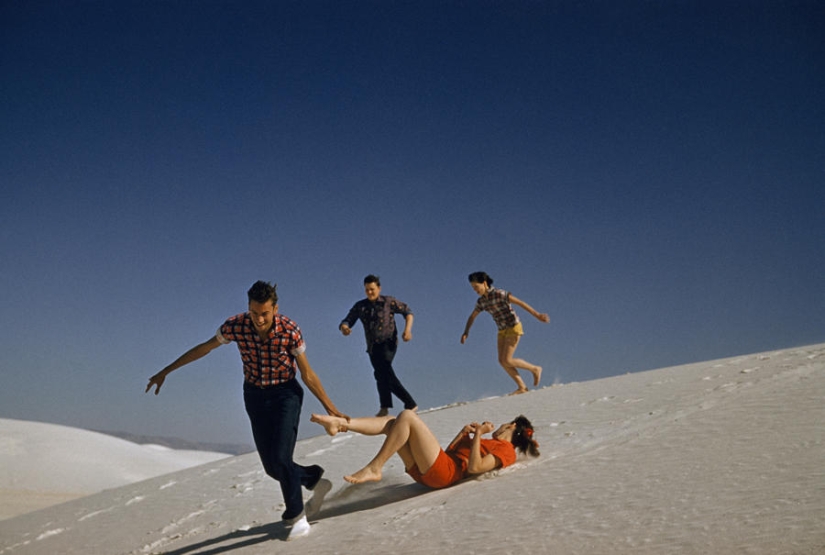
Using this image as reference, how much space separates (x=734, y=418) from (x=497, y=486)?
5.26 feet

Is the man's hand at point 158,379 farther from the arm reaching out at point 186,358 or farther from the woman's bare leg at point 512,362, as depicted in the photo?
the woman's bare leg at point 512,362

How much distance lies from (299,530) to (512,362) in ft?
19.9

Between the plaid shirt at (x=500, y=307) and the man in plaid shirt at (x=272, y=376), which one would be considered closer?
the man in plaid shirt at (x=272, y=376)

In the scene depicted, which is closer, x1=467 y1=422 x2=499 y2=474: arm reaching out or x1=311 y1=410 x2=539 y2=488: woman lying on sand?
x1=311 y1=410 x2=539 y2=488: woman lying on sand

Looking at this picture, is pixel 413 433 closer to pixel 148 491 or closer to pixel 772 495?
pixel 772 495

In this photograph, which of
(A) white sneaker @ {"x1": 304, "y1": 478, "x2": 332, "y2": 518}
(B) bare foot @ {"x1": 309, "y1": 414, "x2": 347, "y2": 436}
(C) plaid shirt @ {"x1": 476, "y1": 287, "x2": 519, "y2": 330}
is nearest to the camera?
(B) bare foot @ {"x1": 309, "y1": 414, "x2": 347, "y2": 436}

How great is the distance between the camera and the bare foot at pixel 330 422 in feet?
11.3

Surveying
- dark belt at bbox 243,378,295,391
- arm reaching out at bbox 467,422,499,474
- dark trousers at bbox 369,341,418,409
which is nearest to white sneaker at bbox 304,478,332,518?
dark belt at bbox 243,378,295,391

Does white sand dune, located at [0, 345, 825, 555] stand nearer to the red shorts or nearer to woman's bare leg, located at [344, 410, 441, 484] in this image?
the red shorts

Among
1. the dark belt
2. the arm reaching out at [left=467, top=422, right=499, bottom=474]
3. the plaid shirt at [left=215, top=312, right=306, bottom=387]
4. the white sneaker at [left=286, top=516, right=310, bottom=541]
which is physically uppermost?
the plaid shirt at [left=215, top=312, right=306, bottom=387]

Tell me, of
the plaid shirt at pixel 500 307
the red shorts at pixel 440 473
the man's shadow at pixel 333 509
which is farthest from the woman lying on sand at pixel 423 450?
the plaid shirt at pixel 500 307

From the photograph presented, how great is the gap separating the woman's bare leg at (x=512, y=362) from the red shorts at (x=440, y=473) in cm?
536

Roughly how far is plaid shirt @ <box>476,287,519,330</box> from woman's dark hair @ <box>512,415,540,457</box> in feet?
16.0

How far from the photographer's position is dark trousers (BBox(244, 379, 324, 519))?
361 centimetres
